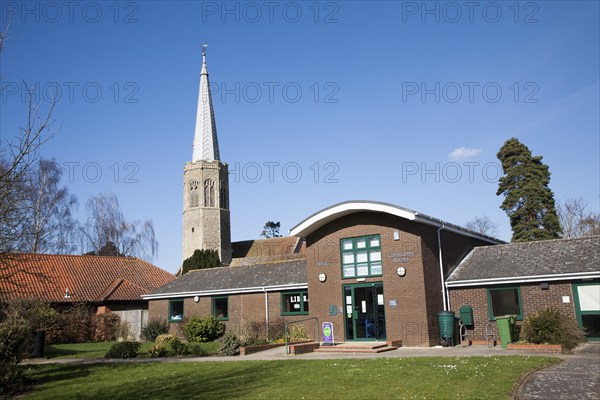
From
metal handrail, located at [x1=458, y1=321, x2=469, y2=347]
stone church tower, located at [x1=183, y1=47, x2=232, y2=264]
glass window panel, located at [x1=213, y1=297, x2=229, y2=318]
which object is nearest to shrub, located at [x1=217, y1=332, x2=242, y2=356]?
glass window panel, located at [x1=213, y1=297, x2=229, y2=318]

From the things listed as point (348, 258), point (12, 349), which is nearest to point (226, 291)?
point (348, 258)

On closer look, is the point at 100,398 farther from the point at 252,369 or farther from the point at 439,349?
the point at 439,349

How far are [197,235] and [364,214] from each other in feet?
176

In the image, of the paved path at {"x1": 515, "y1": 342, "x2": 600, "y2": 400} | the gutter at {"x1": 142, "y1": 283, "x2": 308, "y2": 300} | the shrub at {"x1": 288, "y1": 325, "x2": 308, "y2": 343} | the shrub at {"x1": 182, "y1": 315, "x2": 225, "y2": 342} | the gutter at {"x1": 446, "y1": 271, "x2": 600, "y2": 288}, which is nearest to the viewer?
the paved path at {"x1": 515, "y1": 342, "x2": 600, "y2": 400}

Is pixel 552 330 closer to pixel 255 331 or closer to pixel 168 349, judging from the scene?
pixel 255 331

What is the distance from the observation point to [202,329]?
24391 millimetres

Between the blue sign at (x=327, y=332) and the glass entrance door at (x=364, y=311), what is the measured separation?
2.41 feet

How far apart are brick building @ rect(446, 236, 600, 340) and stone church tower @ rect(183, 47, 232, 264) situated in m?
54.3

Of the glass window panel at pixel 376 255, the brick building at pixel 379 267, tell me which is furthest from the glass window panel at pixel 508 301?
the glass window panel at pixel 376 255

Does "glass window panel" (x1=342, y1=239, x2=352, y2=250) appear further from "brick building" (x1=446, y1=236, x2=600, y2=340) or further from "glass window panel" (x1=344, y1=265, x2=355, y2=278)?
"brick building" (x1=446, y1=236, x2=600, y2=340)

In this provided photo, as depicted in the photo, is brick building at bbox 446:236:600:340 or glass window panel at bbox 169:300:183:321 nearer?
brick building at bbox 446:236:600:340

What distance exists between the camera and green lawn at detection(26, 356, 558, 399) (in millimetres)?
10117

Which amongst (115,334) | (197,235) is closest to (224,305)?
(115,334)

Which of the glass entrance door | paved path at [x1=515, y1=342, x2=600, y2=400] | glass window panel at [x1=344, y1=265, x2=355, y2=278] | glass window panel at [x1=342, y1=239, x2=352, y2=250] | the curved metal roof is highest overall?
the curved metal roof
